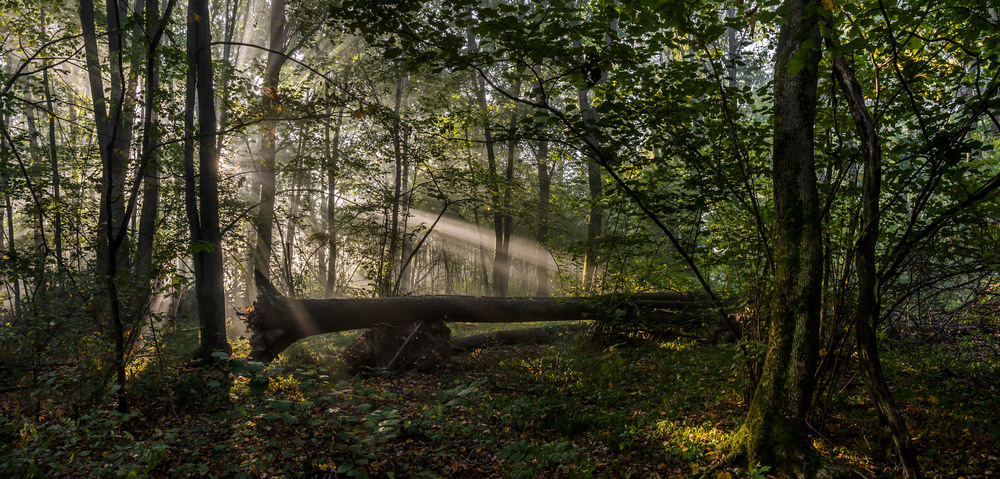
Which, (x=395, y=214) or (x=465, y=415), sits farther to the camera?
(x=395, y=214)

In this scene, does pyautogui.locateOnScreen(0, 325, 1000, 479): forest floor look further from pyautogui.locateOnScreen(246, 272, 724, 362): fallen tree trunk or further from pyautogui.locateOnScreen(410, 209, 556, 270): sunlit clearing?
pyautogui.locateOnScreen(410, 209, 556, 270): sunlit clearing

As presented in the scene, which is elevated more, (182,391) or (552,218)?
(552,218)

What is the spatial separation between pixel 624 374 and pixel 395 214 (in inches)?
268

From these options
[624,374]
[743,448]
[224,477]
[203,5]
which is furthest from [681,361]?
[203,5]

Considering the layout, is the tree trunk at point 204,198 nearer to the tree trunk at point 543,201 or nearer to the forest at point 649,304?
the forest at point 649,304

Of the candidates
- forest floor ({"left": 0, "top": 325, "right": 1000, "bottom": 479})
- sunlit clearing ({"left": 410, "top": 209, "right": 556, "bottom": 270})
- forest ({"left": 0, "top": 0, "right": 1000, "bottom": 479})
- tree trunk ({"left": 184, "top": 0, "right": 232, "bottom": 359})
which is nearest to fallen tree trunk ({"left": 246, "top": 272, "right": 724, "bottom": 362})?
forest ({"left": 0, "top": 0, "right": 1000, "bottom": 479})

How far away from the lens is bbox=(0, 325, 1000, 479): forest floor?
3689mm

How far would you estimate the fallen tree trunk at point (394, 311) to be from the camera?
24.9 ft

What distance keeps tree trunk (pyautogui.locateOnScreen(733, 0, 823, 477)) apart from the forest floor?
0.31 metres

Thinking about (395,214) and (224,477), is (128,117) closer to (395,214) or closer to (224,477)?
(395,214)

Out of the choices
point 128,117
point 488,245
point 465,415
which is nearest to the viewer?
point 465,415

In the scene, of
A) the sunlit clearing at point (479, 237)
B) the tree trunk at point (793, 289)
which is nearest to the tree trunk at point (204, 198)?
the tree trunk at point (793, 289)

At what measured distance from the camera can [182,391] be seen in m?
6.36

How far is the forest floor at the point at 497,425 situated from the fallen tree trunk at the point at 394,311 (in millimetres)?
882
